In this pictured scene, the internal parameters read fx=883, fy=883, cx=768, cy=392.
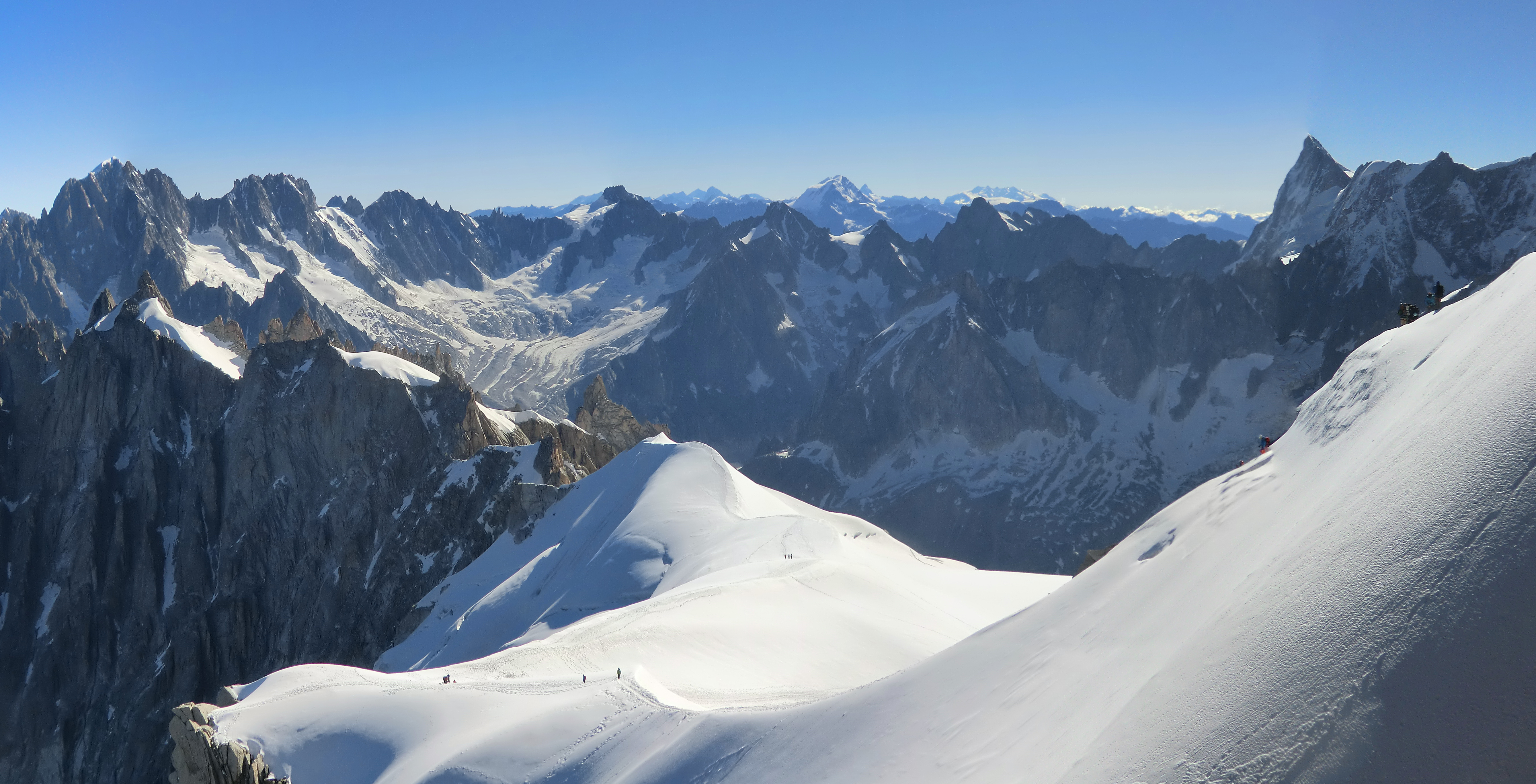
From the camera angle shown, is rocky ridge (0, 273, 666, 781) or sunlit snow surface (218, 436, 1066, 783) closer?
sunlit snow surface (218, 436, 1066, 783)

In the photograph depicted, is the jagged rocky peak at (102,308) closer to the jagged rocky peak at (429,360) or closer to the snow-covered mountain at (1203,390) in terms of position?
the jagged rocky peak at (429,360)

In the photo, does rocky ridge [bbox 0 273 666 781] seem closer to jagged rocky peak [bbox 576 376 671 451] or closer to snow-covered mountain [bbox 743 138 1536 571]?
jagged rocky peak [bbox 576 376 671 451]

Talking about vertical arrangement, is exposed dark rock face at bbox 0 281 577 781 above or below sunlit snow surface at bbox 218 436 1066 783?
above

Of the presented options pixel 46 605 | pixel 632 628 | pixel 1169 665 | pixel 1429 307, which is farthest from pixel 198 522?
pixel 1429 307

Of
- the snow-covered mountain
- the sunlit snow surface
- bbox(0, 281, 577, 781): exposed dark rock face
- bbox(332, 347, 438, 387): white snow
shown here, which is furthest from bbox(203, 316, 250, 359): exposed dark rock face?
the snow-covered mountain

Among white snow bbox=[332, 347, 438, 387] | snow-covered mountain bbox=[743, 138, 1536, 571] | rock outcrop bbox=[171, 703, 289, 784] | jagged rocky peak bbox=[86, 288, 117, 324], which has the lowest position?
snow-covered mountain bbox=[743, 138, 1536, 571]

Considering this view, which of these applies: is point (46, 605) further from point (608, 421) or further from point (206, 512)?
point (608, 421)

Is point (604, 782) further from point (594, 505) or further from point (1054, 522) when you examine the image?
point (1054, 522)
